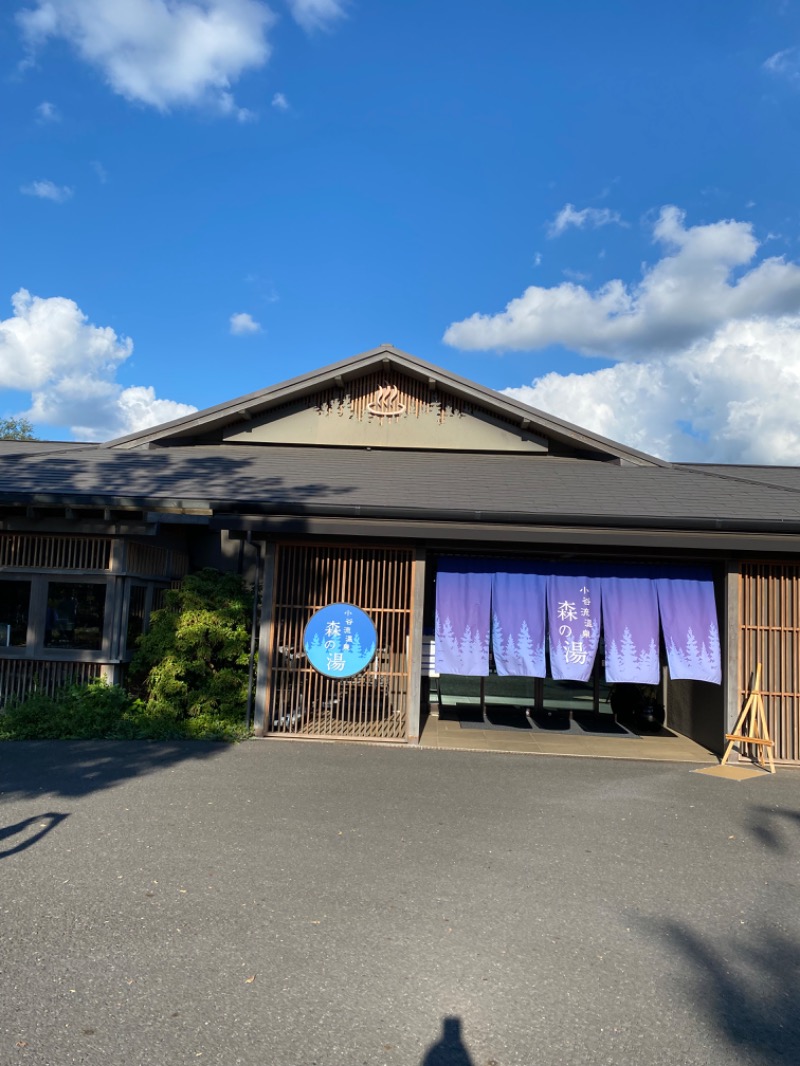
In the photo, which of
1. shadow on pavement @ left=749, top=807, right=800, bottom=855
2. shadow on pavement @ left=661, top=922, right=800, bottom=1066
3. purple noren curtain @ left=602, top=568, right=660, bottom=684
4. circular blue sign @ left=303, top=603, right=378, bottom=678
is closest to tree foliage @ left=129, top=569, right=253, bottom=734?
circular blue sign @ left=303, top=603, right=378, bottom=678

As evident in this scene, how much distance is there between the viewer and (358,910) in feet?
14.5

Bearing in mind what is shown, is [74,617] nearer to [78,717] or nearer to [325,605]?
[78,717]

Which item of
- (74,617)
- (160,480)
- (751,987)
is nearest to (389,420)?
(160,480)

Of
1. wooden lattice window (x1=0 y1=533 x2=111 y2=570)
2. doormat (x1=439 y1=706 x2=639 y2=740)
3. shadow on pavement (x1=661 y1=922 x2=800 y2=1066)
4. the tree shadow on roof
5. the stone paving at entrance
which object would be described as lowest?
shadow on pavement (x1=661 y1=922 x2=800 y2=1066)

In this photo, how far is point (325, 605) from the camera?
372 inches

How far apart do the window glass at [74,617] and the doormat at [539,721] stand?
5.23 metres

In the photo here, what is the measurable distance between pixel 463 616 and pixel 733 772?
3.48m

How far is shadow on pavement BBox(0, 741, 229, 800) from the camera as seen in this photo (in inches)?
266

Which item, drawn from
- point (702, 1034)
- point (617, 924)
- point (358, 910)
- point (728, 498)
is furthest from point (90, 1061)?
point (728, 498)

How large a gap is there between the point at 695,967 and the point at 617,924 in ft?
1.81

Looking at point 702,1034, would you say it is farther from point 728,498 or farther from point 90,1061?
point 728,498

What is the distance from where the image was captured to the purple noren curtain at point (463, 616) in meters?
9.36

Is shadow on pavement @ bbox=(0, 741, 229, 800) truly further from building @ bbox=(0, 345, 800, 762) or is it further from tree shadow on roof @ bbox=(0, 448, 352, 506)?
→ tree shadow on roof @ bbox=(0, 448, 352, 506)

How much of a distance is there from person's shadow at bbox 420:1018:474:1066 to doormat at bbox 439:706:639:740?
25.8 feet
